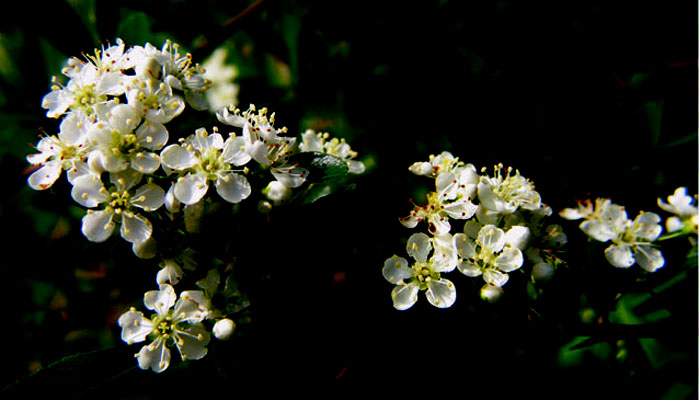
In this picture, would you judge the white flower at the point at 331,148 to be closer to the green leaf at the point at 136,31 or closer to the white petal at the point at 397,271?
the white petal at the point at 397,271

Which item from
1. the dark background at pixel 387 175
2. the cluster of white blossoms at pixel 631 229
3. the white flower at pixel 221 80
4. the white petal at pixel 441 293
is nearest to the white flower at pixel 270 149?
the dark background at pixel 387 175

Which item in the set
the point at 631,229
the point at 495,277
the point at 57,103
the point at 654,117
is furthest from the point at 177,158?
the point at 654,117

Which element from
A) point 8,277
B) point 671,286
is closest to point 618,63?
point 671,286

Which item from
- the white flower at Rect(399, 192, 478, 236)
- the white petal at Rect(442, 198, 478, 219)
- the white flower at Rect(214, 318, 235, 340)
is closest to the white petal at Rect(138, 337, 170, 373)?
the white flower at Rect(214, 318, 235, 340)

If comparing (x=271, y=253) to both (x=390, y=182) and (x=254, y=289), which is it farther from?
(x=390, y=182)

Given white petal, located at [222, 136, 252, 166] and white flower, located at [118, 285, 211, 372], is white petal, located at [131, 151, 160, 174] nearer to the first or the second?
white petal, located at [222, 136, 252, 166]

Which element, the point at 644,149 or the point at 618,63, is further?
the point at 618,63
